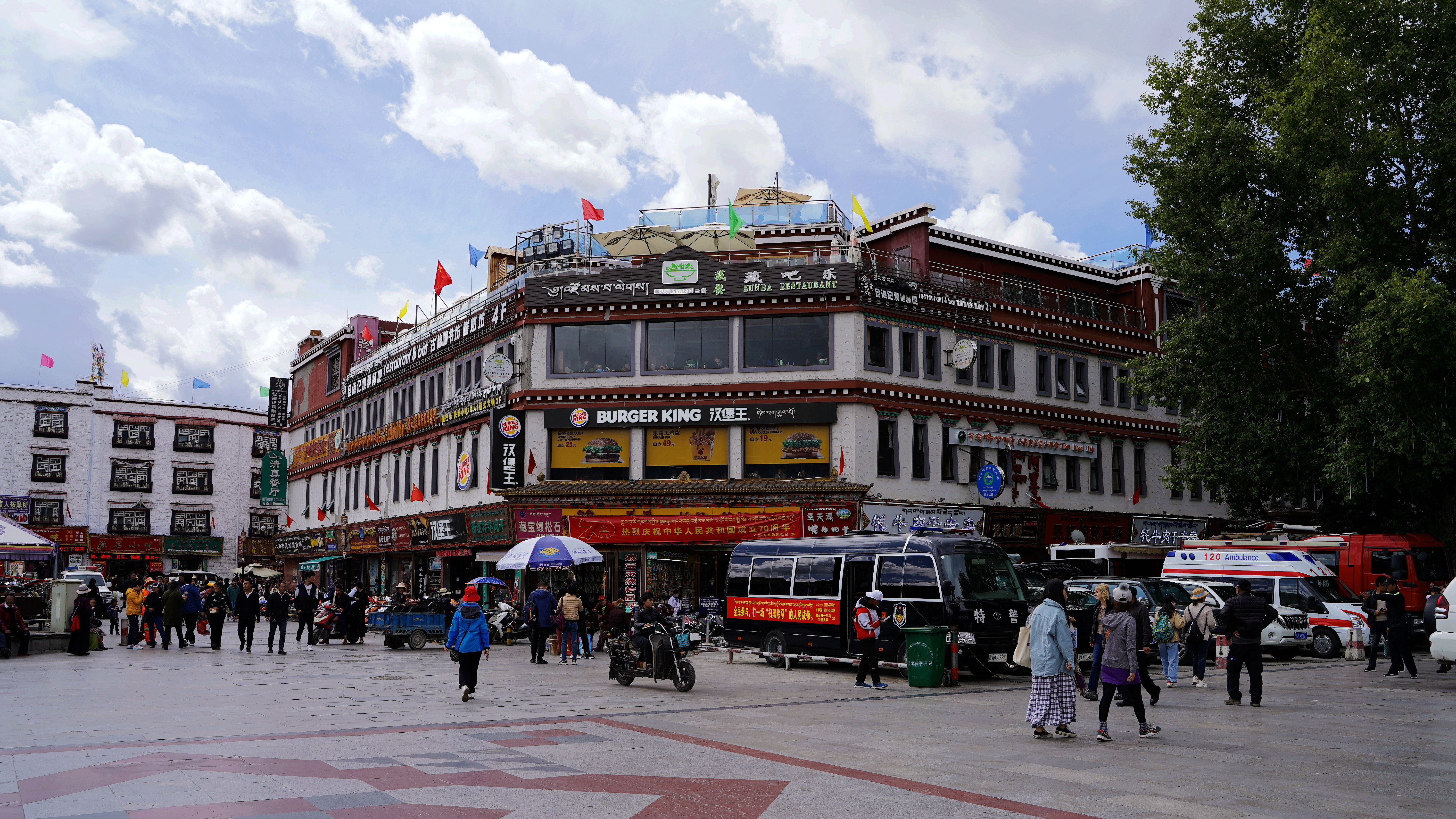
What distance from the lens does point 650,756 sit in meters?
11.0

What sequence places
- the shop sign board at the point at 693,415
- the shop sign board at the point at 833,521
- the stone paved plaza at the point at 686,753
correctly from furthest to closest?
the shop sign board at the point at 693,415 < the shop sign board at the point at 833,521 < the stone paved plaza at the point at 686,753

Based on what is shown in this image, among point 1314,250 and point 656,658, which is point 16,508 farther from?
point 1314,250

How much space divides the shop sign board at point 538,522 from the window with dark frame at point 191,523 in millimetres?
44454

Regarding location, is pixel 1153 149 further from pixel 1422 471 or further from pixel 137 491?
pixel 137 491

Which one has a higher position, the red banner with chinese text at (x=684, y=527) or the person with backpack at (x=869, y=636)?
the red banner with chinese text at (x=684, y=527)

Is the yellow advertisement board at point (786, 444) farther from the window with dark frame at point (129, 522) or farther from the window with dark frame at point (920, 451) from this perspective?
the window with dark frame at point (129, 522)

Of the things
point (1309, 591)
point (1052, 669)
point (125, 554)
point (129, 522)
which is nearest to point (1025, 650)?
point (1052, 669)

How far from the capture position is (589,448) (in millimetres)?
34375

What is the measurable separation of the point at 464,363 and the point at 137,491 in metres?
39.8

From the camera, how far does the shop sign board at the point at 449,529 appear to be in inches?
1492

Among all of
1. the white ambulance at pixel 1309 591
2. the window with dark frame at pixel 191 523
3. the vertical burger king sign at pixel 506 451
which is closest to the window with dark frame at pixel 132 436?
the window with dark frame at pixel 191 523

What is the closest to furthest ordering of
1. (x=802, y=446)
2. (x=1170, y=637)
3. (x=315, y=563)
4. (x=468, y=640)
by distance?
(x=468, y=640), (x=1170, y=637), (x=802, y=446), (x=315, y=563)

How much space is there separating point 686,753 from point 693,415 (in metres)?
22.6

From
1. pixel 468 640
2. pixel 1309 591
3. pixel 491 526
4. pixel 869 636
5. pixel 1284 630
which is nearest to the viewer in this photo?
pixel 468 640
